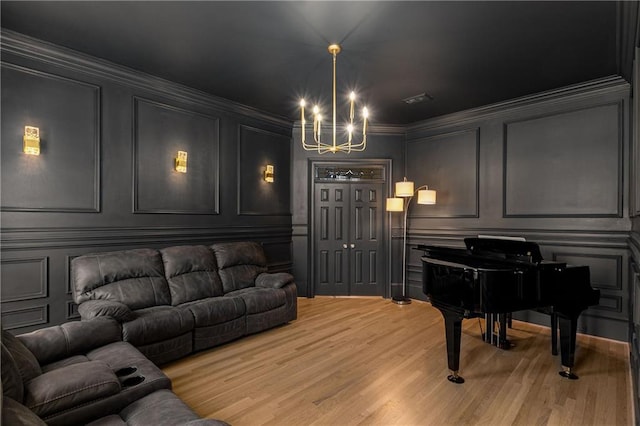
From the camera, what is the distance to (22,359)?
66.0 inches

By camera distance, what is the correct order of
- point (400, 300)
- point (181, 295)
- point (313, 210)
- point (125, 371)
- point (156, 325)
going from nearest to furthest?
point (125, 371) → point (156, 325) → point (181, 295) → point (400, 300) → point (313, 210)

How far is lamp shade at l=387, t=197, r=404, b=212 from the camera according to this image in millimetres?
5070

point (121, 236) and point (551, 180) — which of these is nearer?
point (121, 236)

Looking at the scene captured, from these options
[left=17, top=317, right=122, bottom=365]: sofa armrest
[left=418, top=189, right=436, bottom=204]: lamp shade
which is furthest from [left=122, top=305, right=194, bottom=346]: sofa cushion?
[left=418, top=189, right=436, bottom=204]: lamp shade

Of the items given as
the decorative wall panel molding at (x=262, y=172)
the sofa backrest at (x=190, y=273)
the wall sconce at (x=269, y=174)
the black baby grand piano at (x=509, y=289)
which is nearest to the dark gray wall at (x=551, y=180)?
the black baby grand piano at (x=509, y=289)

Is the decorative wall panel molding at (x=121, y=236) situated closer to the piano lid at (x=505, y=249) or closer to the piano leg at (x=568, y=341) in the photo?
the piano lid at (x=505, y=249)

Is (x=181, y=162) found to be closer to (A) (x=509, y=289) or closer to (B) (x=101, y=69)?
(B) (x=101, y=69)

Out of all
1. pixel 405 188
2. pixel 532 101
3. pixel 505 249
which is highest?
pixel 532 101

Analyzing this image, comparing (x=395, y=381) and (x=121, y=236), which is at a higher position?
(x=121, y=236)

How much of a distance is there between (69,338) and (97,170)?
6.22 ft

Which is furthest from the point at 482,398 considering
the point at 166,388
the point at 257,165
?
the point at 257,165

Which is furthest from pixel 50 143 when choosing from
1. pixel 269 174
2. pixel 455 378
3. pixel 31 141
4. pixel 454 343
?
pixel 455 378

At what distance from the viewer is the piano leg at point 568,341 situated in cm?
275

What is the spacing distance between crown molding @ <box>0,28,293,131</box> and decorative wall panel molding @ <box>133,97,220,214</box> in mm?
181
